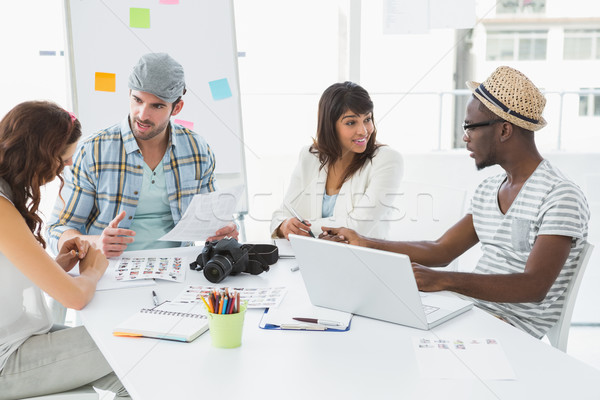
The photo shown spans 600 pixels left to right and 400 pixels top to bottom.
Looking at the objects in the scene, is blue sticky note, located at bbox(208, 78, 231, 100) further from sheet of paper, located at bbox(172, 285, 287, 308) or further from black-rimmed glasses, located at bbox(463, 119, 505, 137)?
sheet of paper, located at bbox(172, 285, 287, 308)

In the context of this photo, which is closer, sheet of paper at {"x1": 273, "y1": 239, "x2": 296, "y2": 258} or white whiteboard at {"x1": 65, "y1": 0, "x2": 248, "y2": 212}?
sheet of paper at {"x1": 273, "y1": 239, "x2": 296, "y2": 258}

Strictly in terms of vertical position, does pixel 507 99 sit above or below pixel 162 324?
above

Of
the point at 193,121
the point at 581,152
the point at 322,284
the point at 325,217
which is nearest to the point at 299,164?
the point at 325,217

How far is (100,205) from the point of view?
2.25 metres

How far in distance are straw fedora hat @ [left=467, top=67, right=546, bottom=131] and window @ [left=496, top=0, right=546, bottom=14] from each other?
1684 mm

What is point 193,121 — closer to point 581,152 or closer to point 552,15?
point 552,15

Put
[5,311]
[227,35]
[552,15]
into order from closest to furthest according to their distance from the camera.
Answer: [5,311] → [227,35] → [552,15]

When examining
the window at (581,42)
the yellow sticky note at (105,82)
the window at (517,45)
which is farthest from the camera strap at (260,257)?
the window at (581,42)

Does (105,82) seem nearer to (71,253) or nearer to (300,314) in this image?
(71,253)

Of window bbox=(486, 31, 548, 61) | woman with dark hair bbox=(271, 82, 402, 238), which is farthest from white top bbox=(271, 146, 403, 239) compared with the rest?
window bbox=(486, 31, 548, 61)

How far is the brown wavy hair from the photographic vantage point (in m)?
1.48

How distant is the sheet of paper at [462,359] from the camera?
1053mm

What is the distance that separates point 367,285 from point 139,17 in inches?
85.0

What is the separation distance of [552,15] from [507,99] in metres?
1.83
